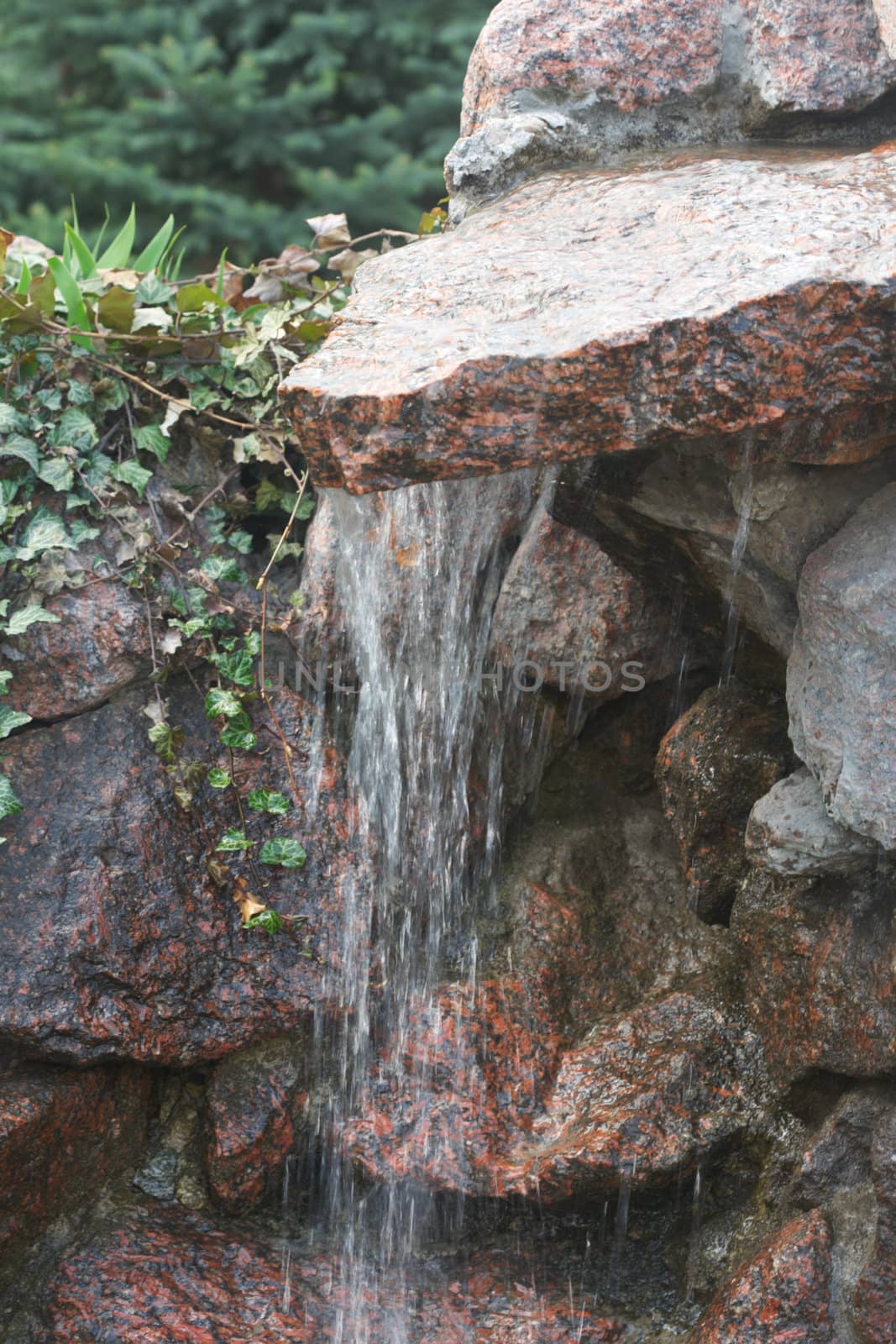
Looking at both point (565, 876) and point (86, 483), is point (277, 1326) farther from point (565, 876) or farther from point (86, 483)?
point (86, 483)

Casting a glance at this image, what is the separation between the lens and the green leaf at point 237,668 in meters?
2.75

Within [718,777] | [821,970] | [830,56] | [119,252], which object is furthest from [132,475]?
[821,970]

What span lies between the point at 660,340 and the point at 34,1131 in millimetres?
1872

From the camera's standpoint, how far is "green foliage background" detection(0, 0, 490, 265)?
6988 mm

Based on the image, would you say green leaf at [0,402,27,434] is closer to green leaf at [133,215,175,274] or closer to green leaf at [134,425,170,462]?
green leaf at [134,425,170,462]

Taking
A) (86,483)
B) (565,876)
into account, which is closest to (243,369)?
(86,483)

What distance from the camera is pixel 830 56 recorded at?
86.4 inches

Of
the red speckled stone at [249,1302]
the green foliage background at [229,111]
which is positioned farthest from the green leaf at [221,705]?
the green foliage background at [229,111]

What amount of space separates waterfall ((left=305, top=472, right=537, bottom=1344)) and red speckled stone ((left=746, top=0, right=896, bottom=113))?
877mm

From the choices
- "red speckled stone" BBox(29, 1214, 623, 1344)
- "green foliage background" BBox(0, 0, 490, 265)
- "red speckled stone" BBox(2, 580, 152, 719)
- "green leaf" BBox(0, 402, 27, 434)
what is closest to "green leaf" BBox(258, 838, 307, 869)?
"red speckled stone" BBox(2, 580, 152, 719)

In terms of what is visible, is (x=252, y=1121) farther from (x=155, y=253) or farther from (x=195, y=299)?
(x=155, y=253)

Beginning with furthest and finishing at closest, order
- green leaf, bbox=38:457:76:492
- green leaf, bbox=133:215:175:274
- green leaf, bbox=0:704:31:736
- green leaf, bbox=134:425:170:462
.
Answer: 1. green leaf, bbox=133:215:175:274
2. green leaf, bbox=134:425:170:462
3. green leaf, bbox=38:457:76:492
4. green leaf, bbox=0:704:31:736

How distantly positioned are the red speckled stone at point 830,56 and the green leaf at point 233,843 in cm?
180

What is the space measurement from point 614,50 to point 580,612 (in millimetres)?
1111
